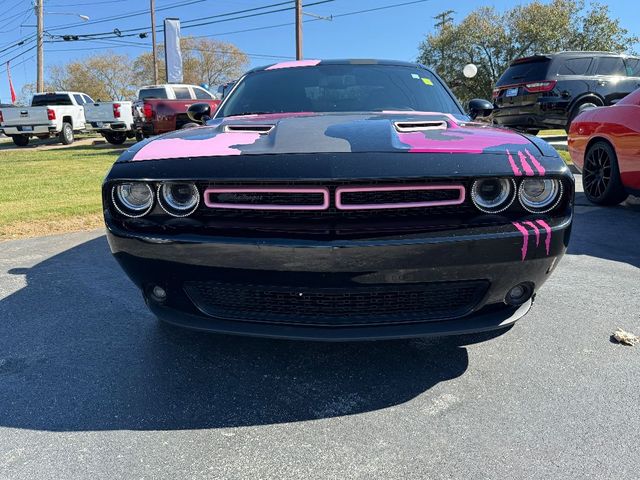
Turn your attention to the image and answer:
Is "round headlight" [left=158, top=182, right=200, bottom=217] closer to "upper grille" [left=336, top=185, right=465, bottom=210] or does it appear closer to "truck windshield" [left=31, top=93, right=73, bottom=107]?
"upper grille" [left=336, top=185, right=465, bottom=210]

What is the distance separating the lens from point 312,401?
2182 millimetres

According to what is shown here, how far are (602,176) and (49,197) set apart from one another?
6919 millimetres

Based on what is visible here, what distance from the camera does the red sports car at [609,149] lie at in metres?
5.03

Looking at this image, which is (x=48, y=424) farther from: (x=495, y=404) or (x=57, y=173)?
(x=57, y=173)

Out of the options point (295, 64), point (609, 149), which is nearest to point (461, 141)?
point (295, 64)

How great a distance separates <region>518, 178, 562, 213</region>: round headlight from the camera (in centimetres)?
209

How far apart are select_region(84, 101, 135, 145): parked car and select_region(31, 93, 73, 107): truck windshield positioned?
343cm

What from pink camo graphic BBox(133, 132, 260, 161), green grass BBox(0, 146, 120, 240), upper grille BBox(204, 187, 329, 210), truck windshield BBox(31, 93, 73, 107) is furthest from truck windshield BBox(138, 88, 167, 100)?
upper grille BBox(204, 187, 329, 210)

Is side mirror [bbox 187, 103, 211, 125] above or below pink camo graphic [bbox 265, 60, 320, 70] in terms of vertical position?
below

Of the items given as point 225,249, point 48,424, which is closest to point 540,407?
point 225,249

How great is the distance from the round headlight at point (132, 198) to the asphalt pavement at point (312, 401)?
0.77 m

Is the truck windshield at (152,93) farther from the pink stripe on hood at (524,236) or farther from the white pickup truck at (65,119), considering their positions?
the pink stripe on hood at (524,236)

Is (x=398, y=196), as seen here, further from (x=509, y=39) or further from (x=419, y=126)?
(x=509, y=39)

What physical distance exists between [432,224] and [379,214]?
8.1 inches
